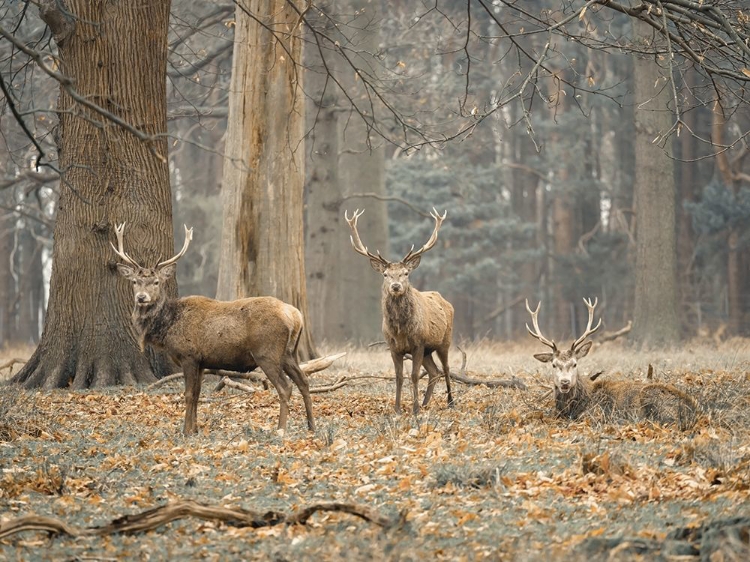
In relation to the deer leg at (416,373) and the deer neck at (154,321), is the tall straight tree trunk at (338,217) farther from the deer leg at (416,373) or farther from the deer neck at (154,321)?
the deer neck at (154,321)

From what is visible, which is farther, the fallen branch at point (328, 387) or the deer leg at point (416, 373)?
the fallen branch at point (328, 387)

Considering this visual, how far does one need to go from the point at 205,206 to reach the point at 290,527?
2772 centimetres

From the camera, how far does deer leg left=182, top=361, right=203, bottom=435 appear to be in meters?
9.40

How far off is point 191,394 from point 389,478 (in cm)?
291

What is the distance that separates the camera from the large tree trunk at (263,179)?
14953 millimetres

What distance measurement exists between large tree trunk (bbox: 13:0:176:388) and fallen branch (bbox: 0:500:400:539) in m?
6.75

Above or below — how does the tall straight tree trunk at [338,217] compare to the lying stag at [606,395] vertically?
above

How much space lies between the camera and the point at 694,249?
110ft

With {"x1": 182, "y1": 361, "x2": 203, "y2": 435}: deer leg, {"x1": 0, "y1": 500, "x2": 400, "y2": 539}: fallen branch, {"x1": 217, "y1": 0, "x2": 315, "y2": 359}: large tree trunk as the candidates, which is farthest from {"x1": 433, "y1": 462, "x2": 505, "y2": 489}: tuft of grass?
{"x1": 217, "y1": 0, "x2": 315, "y2": 359}: large tree trunk

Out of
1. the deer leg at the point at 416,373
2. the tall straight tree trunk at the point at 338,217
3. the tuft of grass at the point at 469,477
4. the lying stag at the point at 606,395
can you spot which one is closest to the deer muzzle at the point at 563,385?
the lying stag at the point at 606,395

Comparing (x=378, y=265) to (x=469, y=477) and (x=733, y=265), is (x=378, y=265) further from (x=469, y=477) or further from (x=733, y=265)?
(x=733, y=265)

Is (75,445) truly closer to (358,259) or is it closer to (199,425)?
(199,425)

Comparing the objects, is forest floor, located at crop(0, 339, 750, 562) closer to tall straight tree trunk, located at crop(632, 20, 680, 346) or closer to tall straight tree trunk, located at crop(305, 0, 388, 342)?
tall straight tree trunk, located at crop(632, 20, 680, 346)

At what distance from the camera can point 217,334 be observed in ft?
31.4
